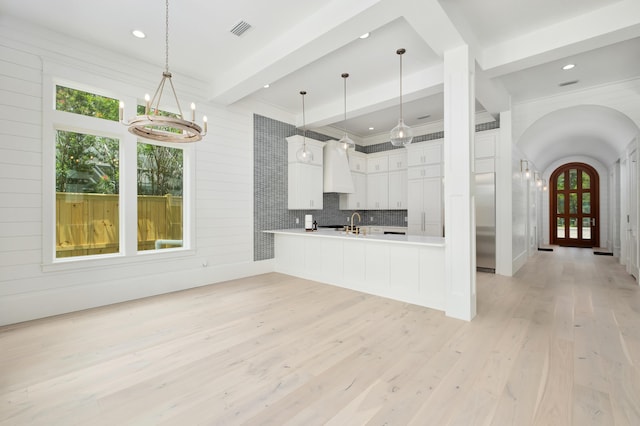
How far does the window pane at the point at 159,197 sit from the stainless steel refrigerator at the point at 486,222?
5.68 meters

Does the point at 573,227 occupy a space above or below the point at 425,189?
below

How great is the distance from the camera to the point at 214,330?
3.14 meters

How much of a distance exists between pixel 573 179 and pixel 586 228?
1843 mm

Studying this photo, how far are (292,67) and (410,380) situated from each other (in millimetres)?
3777

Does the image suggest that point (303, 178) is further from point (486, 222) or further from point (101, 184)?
point (486, 222)

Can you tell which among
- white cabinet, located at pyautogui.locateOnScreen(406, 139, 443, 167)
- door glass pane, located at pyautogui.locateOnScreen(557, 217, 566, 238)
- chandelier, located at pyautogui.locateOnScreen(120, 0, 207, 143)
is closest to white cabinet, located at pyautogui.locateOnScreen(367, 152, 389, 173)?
white cabinet, located at pyautogui.locateOnScreen(406, 139, 443, 167)

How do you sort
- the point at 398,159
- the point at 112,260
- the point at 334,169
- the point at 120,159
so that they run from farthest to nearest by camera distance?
the point at 398,159 < the point at 334,169 < the point at 120,159 < the point at 112,260

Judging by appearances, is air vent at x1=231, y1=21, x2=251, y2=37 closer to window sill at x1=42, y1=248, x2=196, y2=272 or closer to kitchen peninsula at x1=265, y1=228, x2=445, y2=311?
kitchen peninsula at x1=265, y1=228, x2=445, y2=311

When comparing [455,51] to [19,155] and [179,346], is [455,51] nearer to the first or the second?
[179,346]

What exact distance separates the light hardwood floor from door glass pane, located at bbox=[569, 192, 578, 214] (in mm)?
8612

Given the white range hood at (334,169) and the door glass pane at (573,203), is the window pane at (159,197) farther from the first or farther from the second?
the door glass pane at (573,203)

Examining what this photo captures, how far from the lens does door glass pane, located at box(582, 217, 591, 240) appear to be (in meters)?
10.5

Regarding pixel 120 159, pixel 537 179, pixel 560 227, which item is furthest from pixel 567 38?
pixel 560 227

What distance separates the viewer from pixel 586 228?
34.6ft
